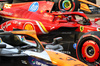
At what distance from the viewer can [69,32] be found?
6.53 metres

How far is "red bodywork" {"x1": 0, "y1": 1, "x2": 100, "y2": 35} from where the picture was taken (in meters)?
6.73

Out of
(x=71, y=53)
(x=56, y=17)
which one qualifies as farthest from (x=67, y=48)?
(x=56, y=17)

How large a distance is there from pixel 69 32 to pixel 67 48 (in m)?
0.61

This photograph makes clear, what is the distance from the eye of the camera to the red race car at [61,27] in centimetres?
512

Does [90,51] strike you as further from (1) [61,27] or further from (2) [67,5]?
(2) [67,5]

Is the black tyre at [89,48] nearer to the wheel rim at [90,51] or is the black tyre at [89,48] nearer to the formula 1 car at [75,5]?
the wheel rim at [90,51]

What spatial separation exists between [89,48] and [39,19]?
3055mm

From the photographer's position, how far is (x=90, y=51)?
5.09m

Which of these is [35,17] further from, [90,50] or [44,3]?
[90,50]

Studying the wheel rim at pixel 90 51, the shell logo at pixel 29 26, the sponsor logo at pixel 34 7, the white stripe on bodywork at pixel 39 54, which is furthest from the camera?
the sponsor logo at pixel 34 7

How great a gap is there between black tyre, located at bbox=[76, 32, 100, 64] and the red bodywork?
4.14ft

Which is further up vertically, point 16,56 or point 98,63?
point 16,56

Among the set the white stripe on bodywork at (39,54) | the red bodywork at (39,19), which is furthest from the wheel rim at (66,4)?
the white stripe on bodywork at (39,54)

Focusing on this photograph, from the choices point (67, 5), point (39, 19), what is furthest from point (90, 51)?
point (67, 5)
